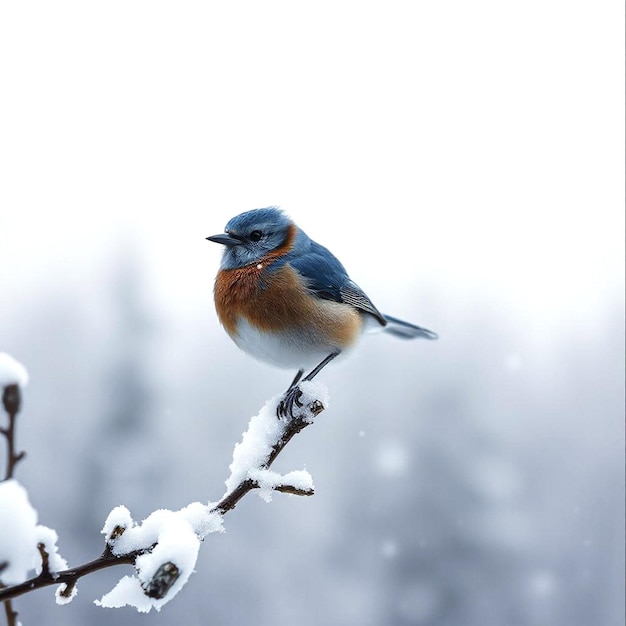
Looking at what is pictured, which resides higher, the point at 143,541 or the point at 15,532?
the point at 15,532

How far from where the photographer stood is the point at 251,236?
2.15 meters

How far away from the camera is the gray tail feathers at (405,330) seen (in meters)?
2.76

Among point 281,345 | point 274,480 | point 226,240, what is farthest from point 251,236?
point 274,480

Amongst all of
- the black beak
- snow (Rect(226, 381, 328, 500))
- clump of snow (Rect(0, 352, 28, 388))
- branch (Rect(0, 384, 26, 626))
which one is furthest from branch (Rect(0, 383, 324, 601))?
the black beak

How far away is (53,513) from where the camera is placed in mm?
7809

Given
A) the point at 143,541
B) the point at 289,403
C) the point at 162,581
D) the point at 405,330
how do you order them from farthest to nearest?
the point at 405,330
the point at 289,403
the point at 143,541
the point at 162,581

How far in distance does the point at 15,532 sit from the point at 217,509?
43 centimetres

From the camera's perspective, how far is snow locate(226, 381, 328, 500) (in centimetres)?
132

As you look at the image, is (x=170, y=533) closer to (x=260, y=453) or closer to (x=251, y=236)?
(x=260, y=453)

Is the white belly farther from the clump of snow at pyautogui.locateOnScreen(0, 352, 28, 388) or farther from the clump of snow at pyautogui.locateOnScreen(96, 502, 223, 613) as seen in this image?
the clump of snow at pyautogui.locateOnScreen(0, 352, 28, 388)

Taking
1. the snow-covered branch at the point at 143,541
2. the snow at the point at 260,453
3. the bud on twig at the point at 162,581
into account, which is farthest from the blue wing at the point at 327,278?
the bud on twig at the point at 162,581

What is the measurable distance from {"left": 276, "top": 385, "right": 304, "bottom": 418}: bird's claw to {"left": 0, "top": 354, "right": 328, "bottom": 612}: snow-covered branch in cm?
17

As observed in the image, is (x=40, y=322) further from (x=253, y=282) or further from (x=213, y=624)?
(x=253, y=282)

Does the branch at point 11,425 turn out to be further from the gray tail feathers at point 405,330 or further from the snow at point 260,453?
the gray tail feathers at point 405,330
